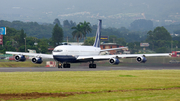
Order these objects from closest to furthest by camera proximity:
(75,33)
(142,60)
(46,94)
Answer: (46,94) < (142,60) < (75,33)

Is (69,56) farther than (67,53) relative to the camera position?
Yes

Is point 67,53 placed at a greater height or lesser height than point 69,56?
greater

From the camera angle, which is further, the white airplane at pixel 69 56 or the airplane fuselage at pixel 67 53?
the airplane fuselage at pixel 67 53

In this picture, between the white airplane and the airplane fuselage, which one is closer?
the white airplane

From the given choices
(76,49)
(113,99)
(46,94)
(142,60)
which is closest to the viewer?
(113,99)

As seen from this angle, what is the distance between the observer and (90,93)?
68.7ft

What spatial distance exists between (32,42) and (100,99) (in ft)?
513

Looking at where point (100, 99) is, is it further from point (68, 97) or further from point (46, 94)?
point (46, 94)

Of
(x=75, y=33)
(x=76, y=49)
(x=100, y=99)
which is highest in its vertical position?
(x=75, y=33)

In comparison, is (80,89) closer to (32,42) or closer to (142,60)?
(142,60)

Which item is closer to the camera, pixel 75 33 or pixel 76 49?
pixel 76 49

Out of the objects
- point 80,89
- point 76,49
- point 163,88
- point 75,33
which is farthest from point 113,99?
point 75,33

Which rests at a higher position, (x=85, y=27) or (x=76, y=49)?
(x=85, y=27)

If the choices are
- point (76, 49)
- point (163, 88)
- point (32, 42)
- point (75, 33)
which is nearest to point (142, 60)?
point (76, 49)
